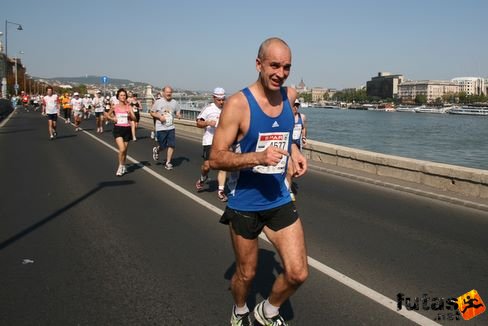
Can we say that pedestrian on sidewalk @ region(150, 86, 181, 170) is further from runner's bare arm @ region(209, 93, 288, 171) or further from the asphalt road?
runner's bare arm @ region(209, 93, 288, 171)

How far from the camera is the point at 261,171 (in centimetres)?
305

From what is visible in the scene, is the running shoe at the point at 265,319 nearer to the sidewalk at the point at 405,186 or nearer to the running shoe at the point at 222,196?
the running shoe at the point at 222,196

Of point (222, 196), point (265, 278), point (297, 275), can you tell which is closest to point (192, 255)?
point (265, 278)

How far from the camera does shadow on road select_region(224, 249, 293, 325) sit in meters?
3.91

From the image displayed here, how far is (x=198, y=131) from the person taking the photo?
23172 millimetres

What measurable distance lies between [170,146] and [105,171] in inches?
65.8

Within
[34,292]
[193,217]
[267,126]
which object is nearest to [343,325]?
[267,126]

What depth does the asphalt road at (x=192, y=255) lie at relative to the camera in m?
3.87

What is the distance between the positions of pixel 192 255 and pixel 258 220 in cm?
222

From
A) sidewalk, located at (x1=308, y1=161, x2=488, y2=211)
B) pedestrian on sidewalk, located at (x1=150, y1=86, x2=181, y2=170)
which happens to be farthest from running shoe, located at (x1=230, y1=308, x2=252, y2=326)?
pedestrian on sidewalk, located at (x1=150, y1=86, x2=181, y2=170)

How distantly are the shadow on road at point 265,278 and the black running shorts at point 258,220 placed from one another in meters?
0.93

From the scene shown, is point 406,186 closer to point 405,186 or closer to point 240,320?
point 405,186
